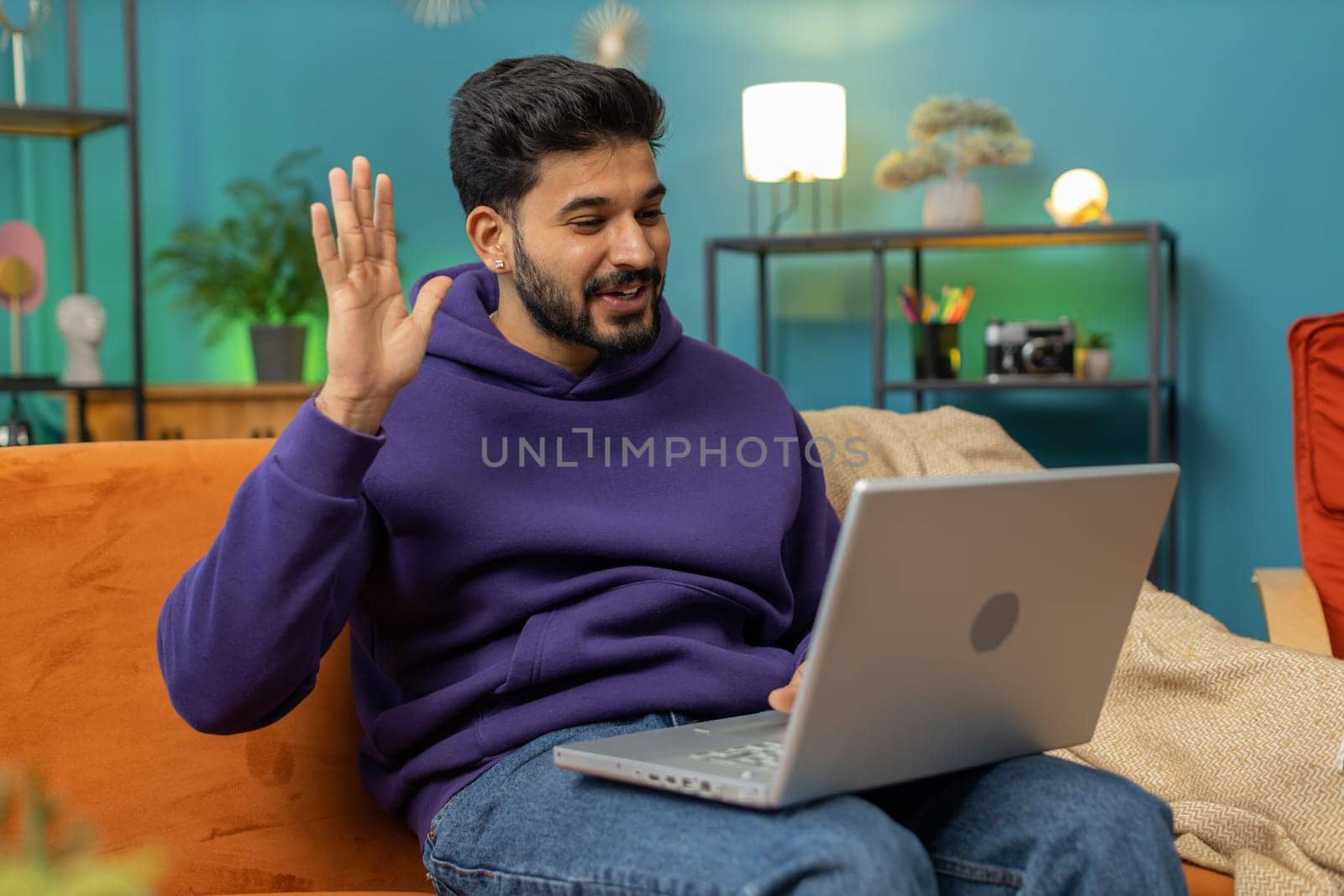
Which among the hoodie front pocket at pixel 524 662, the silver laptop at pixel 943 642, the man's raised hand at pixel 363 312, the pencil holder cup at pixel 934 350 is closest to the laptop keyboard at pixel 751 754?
the silver laptop at pixel 943 642

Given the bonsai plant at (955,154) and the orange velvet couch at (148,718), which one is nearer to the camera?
the orange velvet couch at (148,718)

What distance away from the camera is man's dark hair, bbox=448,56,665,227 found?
1.45 metres

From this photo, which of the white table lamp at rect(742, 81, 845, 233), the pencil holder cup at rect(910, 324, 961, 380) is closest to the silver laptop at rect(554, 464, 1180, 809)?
the pencil holder cup at rect(910, 324, 961, 380)

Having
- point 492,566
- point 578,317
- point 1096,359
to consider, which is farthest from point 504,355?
point 1096,359

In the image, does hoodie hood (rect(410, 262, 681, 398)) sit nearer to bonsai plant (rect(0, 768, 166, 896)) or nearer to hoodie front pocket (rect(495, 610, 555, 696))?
hoodie front pocket (rect(495, 610, 555, 696))

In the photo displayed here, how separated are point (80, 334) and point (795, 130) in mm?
1741

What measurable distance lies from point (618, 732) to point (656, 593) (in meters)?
0.14

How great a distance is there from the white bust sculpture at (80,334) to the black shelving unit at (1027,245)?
1453 millimetres

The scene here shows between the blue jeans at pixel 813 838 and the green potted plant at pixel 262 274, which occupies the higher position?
the green potted plant at pixel 262 274

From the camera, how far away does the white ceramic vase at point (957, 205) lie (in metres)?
3.36

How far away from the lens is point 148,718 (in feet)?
4.44

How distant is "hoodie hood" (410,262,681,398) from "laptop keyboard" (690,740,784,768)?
469mm

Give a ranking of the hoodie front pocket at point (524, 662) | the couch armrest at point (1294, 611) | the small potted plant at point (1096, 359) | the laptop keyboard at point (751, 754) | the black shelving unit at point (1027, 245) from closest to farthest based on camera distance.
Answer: the laptop keyboard at point (751, 754) → the hoodie front pocket at point (524, 662) → the couch armrest at point (1294, 611) → the black shelving unit at point (1027, 245) → the small potted plant at point (1096, 359)

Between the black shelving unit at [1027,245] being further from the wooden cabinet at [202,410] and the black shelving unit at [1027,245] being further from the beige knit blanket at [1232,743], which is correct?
the beige knit blanket at [1232,743]
